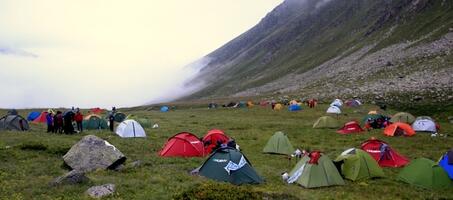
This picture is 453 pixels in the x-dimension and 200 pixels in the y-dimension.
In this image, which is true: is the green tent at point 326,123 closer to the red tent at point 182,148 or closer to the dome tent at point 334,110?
the dome tent at point 334,110

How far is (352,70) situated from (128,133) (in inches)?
3165

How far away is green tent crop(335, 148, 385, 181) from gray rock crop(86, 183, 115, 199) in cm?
1174

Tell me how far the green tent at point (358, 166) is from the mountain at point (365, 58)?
39.8m

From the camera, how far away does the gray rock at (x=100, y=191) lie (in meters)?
16.1

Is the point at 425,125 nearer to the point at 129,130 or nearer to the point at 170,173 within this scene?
the point at 129,130

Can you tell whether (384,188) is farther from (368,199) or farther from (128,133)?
(128,133)

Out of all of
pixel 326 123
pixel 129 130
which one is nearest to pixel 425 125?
pixel 326 123

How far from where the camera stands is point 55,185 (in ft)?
56.3

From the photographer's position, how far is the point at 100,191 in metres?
16.4

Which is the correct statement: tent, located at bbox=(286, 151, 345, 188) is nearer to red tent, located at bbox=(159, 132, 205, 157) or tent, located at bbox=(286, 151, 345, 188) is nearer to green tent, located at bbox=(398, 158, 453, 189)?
green tent, located at bbox=(398, 158, 453, 189)

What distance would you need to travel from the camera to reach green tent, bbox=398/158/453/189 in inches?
823

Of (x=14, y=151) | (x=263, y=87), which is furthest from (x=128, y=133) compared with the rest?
(x=263, y=87)

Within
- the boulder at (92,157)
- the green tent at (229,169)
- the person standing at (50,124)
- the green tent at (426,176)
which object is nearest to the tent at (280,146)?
the green tent at (229,169)

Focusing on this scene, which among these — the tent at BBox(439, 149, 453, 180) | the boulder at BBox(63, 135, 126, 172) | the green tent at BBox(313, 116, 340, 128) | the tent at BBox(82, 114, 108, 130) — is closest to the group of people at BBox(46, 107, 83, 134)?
the tent at BBox(82, 114, 108, 130)
